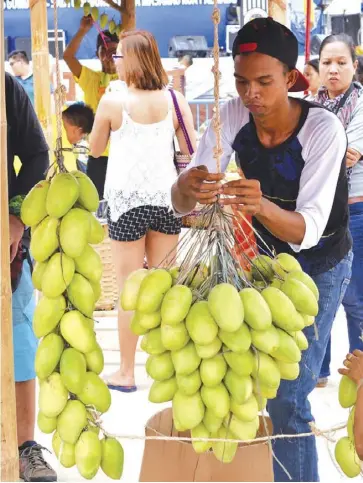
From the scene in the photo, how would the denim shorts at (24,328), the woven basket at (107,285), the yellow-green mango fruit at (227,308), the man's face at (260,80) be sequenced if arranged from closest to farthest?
the yellow-green mango fruit at (227,308), the man's face at (260,80), the denim shorts at (24,328), the woven basket at (107,285)

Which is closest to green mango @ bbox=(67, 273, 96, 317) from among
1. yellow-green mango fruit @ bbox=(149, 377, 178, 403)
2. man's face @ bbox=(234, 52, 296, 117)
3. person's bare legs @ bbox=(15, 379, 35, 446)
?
yellow-green mango fruit @ bbox=(149, 377, 178, 403)

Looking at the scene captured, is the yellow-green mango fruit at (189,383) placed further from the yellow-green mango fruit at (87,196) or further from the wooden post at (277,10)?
the wooden post at (277,10)

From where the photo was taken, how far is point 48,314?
1434mm

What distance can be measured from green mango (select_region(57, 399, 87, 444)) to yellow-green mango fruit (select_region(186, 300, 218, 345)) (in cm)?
28

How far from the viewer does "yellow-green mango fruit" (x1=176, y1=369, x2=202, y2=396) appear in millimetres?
1368

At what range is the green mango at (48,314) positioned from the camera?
1.43 metres

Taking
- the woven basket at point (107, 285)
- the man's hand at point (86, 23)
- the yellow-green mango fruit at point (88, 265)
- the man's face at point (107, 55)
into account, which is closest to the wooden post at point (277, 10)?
the man's hand at point (86, 23)

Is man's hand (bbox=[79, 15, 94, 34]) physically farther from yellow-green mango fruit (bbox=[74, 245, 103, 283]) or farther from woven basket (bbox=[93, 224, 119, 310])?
yellow-green mango fruit (bbox=[74, 245, 103, 283])

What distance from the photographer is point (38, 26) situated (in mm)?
3695

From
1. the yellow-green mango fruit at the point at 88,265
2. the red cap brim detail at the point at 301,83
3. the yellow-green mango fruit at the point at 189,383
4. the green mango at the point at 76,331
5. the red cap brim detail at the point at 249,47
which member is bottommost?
the yellow-green mango fruit at the point at 189,383

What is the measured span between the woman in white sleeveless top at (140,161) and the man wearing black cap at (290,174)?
118 centimetres

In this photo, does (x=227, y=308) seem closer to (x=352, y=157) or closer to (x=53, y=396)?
(x=53, y=396)

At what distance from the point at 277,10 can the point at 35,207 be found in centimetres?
173

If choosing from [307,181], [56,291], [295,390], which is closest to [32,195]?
[56,291]
